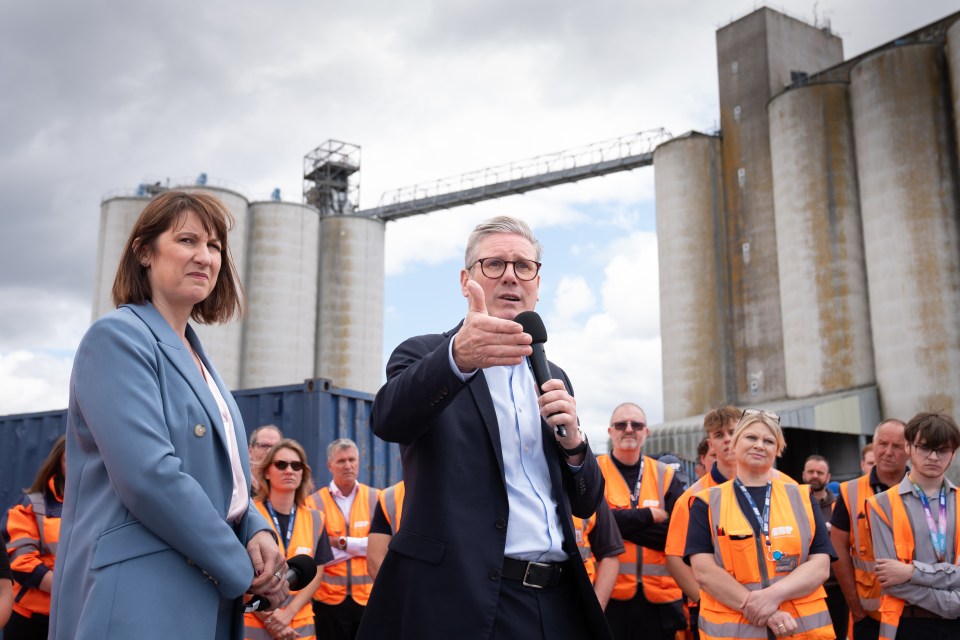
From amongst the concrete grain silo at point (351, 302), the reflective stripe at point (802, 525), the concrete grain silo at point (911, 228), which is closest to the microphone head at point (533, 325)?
the reflective stripe at point (802, 525)

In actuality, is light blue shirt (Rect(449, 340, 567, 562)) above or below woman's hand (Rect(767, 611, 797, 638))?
above

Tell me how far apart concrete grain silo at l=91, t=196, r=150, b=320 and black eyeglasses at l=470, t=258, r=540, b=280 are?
139ft

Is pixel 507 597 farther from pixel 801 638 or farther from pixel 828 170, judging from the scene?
pixel 828 170

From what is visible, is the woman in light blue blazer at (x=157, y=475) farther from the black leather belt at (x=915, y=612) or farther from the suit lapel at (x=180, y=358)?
the black leather belt at (x=915, y=612)

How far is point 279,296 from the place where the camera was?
1682 inches

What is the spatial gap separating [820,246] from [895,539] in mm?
28180

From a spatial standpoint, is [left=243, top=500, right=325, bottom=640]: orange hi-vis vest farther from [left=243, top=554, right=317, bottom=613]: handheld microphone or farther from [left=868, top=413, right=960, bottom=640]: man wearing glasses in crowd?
[left=868, top=413, right=960, bottom=640]: man wearing glasses in crowd

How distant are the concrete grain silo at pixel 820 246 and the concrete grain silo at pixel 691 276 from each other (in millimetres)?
3256

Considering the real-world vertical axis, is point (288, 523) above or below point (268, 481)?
below

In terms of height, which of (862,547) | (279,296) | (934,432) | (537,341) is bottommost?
(862,547)

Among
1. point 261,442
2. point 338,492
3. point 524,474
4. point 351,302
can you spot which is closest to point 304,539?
point 261,442

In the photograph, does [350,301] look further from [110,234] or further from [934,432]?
[934,432]

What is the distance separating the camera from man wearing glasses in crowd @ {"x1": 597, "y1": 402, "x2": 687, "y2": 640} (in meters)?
6.73

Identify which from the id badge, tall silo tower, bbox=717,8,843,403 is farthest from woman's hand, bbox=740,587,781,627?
tall silo tower, bbox=717,8,843,403
